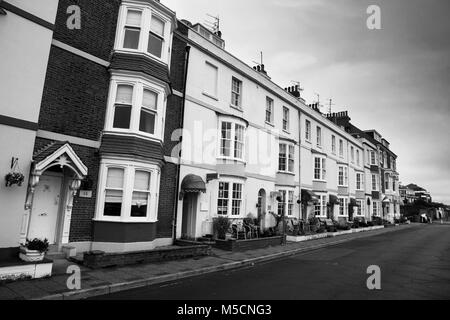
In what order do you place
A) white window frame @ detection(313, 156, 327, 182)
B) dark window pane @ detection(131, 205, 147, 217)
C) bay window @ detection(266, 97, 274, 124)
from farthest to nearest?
white window frame @ detection(313, 156, 327, 182)
bay window @ detection(266, 97, 274, 124)
dark window pane @ detection(131, 205, 147, 217)

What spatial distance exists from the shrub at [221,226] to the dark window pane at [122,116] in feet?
21.4

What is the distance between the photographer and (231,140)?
1720 cm

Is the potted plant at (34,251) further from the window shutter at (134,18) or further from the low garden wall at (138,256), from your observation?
the window shutter at (134,18)

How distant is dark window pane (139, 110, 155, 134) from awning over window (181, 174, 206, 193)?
3.14 meters

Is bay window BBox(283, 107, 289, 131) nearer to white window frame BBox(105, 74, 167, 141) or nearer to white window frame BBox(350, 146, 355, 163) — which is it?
white window frame BBox(105, 74, 167, 141)

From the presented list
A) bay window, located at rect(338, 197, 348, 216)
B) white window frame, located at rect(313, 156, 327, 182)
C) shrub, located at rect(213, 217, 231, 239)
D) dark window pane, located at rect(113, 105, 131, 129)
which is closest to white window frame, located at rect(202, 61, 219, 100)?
dark window pane, located at rect(113, 105, 131, 129)

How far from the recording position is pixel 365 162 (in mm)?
40344

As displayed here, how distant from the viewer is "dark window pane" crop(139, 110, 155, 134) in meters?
12.4

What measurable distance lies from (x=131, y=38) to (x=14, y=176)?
727 centimetres

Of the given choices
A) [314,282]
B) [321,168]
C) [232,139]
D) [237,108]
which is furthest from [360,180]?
[314,282]

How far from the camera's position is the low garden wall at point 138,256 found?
30.2ft

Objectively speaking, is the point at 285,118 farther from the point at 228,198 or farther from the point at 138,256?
the point at 138,256

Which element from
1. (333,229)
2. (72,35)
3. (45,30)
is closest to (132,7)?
(72,35)
